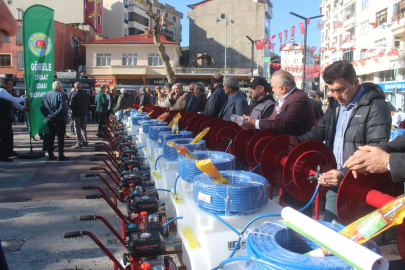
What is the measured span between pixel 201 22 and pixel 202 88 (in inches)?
2232

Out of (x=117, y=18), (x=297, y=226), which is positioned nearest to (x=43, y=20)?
(x=297, y=226)

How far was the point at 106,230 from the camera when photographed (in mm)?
4258

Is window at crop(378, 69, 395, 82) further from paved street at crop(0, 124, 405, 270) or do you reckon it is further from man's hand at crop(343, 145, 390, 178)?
man's hand at crop(343, 145, 390, 178)

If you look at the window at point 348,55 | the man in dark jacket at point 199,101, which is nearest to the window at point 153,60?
the window at point 348,55

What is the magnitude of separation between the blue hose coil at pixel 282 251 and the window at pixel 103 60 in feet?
146

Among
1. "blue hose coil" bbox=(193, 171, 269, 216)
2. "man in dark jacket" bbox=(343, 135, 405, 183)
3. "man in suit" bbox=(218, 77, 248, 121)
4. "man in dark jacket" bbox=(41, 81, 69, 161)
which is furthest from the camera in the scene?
"man in dark jacket" bbox=(41, 81, 69, 161)

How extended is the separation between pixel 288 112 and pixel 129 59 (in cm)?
4201

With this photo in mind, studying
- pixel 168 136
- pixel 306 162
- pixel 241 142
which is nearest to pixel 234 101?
pixel 241 142

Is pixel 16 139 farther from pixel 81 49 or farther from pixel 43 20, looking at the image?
pixel 81 49

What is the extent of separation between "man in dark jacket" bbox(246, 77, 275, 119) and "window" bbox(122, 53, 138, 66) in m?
40.5

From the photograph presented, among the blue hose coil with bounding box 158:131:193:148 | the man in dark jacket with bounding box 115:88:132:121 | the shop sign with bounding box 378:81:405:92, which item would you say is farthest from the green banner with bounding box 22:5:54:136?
the shop sign with bounding box 378:81:405:92

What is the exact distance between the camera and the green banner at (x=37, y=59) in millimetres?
8781

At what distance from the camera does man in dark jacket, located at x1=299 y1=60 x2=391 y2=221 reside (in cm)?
248

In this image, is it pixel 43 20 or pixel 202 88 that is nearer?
pixel 202 88
